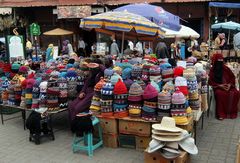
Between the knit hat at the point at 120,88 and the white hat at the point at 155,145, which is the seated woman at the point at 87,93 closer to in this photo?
the knit hat at the point at 120,88

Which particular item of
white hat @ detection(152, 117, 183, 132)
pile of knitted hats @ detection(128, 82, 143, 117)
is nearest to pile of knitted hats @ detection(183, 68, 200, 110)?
pile of knitted hats @ detection(128, 82, 143, 117)

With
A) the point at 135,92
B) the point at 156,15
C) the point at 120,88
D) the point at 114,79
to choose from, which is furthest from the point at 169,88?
the point at 156,15

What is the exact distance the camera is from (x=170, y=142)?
4.02m

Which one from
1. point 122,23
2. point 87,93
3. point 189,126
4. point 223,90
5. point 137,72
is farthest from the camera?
point 223,90

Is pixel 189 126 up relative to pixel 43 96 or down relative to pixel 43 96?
down

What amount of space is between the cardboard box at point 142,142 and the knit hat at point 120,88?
2.69 ft

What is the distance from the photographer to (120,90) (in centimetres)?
526

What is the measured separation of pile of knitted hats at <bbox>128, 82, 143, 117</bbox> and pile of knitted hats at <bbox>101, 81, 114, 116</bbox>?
0.34 m

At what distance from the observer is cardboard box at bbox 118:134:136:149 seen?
5.35 m

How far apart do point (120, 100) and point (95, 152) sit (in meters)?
0.97

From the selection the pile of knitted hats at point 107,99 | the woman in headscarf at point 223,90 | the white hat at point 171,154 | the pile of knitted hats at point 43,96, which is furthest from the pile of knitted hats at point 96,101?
the woman in headscarf at point 223,90

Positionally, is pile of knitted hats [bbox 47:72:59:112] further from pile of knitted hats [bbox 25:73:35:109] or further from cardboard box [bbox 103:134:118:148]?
cardboard box [bbox 103:134:118:148]

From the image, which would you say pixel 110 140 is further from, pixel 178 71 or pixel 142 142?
pixel 178 71

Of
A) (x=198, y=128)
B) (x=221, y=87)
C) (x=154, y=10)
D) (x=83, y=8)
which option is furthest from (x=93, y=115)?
(x=83, y=8)
